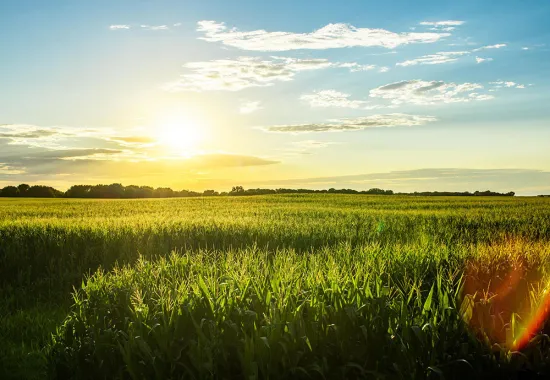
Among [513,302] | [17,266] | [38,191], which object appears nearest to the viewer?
[513,302]

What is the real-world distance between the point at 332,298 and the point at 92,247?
13.3 metres

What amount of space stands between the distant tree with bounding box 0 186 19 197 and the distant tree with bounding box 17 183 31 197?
17.9 inches

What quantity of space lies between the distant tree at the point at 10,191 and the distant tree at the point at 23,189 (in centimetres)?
46

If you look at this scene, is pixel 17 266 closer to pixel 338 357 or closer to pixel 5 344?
pixel 5 344

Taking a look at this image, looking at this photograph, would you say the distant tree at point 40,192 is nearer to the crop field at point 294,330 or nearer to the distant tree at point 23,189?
the distant tree at point 23,189

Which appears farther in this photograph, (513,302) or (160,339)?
(513,302)

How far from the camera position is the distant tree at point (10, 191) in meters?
74.2

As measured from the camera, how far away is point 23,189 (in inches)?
2975

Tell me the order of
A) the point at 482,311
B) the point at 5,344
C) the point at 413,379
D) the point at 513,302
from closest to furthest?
the point at 413,379
the point at 482,311
the point at 513,302
the point at 5,344

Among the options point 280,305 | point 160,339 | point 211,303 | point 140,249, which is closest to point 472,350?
point 280,305

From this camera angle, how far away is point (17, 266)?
17.0 metres

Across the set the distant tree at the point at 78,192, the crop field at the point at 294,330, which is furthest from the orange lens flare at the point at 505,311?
the distant tree at the point at 78,192

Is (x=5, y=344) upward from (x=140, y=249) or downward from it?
downward

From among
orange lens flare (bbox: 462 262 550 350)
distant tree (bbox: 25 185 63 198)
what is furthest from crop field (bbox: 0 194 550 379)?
distant tree (bbox: 25 185 63 198)
